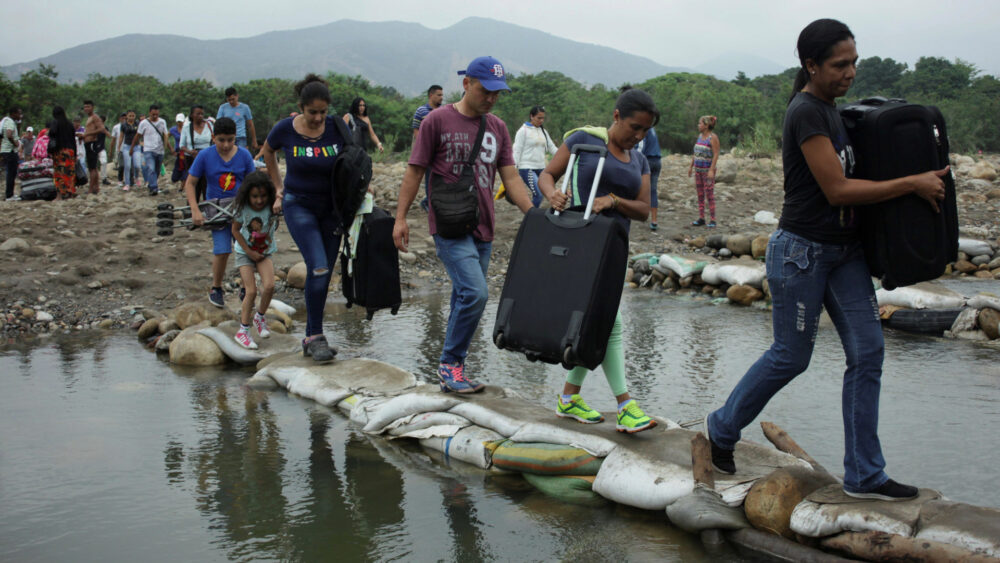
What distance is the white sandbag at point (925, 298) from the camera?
7430mm

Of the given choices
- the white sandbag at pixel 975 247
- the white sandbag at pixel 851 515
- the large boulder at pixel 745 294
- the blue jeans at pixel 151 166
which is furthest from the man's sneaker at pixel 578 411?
the blue jeans at pixel 151 166

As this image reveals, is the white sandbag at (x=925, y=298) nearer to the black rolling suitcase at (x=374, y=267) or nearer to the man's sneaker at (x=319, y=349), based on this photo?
the black rolling suitcase at (x=374, y=267)

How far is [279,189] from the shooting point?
244 inches

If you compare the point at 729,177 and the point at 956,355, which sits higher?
the point at 729,177

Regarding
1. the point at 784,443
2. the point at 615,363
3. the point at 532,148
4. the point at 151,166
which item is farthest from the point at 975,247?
the point at 151,166

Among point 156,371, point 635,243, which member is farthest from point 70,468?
point 635,243

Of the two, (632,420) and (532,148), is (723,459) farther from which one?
(532,148)

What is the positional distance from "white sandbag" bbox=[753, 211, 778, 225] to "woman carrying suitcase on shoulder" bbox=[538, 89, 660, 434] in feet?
33.0

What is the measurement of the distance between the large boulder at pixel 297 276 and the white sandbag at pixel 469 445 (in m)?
5.27

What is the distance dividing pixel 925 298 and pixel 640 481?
5018mm

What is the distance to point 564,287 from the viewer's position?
12.1 ft

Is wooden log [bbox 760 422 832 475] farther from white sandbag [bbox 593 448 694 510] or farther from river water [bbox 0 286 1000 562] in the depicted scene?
white sandbag [bbox 593 448 694 510]

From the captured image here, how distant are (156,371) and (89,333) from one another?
1.85 metres

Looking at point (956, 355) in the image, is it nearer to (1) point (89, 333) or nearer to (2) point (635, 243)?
(2) point (635, 243)
